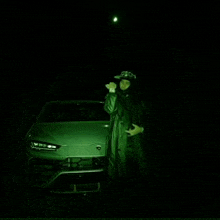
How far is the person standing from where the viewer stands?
16.0 feet

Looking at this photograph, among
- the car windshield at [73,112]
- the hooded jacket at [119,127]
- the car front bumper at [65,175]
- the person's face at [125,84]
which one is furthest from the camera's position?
the car windshield at [73,112]

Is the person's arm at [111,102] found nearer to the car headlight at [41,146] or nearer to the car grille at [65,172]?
the car grille at [65,172]

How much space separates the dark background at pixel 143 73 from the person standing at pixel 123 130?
2.05ft

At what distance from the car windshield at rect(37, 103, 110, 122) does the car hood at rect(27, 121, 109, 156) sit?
39 cm

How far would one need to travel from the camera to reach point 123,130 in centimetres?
497

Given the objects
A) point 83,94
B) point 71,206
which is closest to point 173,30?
point 83,94

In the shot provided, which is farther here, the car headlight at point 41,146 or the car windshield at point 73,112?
the car windshield at point 73,112

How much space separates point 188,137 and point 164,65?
364cm

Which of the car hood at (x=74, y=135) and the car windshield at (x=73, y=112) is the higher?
the car windshield at (x=73, y=112)

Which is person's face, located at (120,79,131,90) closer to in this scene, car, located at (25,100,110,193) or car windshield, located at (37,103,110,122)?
car, located at (25,100,110,193)

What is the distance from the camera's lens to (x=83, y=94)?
16.2 meters

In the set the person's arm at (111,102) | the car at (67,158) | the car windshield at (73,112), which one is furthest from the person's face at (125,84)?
the car windshield at (73,112)

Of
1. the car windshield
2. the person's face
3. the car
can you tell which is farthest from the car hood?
the person's face

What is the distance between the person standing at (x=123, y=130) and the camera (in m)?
4.88
